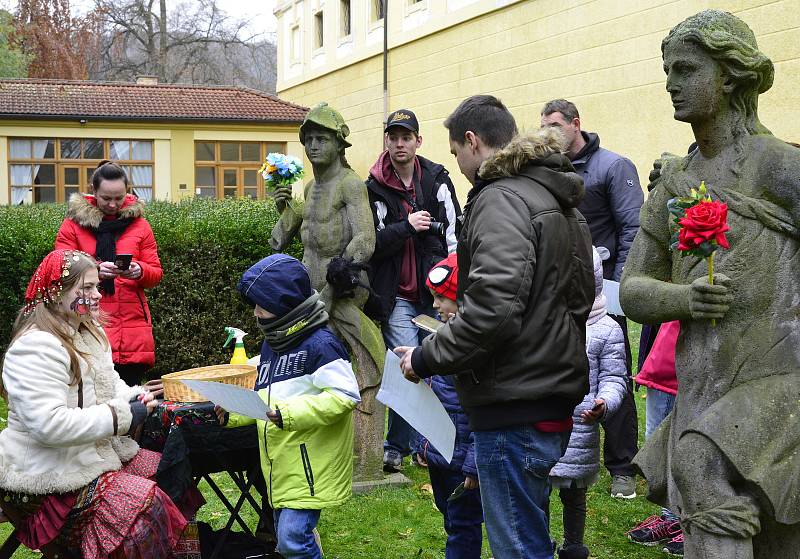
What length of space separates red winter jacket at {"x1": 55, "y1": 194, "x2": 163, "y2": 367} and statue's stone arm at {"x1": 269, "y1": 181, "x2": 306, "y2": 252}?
2.92 feet

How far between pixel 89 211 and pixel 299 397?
321 cm

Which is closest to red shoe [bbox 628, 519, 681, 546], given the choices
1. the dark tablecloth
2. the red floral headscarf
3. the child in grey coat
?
the child in grey coat

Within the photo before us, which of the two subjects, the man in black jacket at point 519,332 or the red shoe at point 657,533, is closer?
the man in black jacket at point 519,332

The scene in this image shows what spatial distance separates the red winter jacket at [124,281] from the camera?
6336mm

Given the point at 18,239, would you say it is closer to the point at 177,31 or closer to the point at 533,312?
the point at 533,312

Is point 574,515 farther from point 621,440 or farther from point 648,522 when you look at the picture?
point 621,440

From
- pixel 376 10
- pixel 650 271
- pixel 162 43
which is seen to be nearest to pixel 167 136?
pixel 376 10

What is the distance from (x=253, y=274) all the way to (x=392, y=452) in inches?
115

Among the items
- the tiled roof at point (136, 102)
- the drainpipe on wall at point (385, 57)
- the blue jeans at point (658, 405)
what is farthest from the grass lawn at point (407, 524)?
the tiled roof at point (136, 102)

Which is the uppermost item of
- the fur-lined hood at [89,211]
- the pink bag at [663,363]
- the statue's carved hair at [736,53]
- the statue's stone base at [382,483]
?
the statue's carved hair at [736,53]

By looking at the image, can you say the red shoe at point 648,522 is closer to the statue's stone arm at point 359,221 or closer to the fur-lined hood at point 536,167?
the statue's stone arm at point 359,221

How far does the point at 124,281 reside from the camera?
6395mm

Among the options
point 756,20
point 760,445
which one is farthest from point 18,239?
→ point 756,20

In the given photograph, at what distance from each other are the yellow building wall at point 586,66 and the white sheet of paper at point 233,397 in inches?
527
